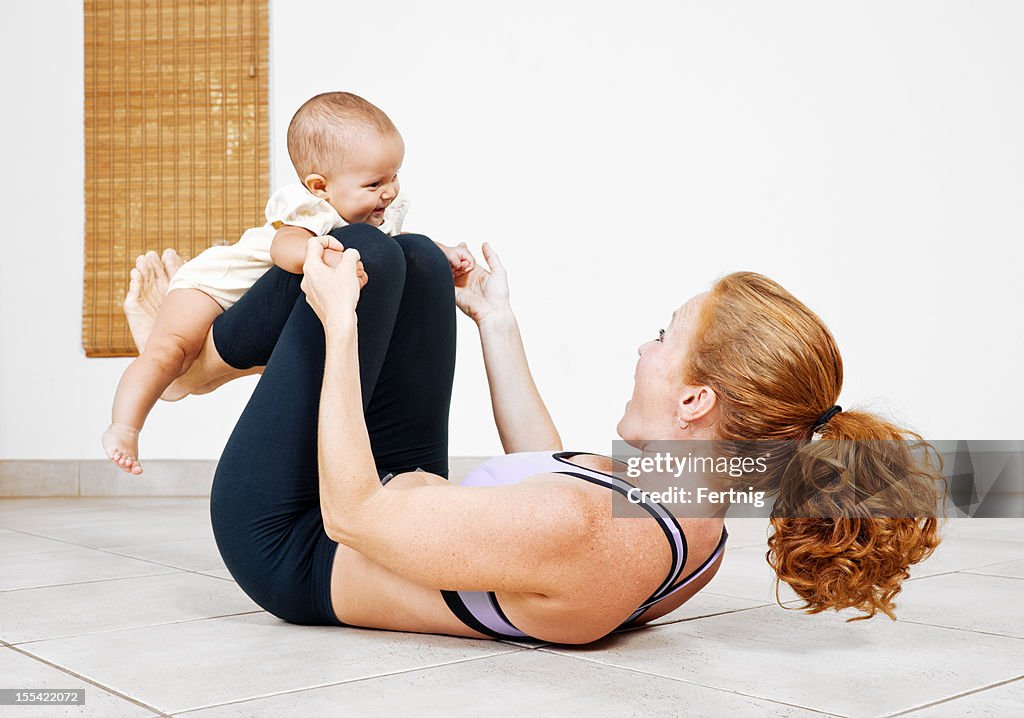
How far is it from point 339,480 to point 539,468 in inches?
9.7

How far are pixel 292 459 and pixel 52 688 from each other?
15.4 inches

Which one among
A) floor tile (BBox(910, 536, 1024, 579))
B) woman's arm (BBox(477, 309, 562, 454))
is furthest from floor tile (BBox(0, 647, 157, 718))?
floor tile (BBox(910, 536, 1024, 579))

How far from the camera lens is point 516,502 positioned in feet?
3.69

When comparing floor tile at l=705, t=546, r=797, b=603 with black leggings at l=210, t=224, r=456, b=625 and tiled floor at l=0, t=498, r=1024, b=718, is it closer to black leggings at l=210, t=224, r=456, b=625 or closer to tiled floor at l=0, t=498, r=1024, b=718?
tiled floor at l=0, t=498, r=1024, b=718

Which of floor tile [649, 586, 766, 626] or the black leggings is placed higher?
the black leggings

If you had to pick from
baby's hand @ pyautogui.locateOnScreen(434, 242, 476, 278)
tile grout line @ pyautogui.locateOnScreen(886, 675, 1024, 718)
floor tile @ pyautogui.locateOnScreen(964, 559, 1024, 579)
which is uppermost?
baby's hand @ pyautogui.locateOnScreen(434, 242, 476, 278)

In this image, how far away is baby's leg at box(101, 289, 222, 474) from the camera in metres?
1.66

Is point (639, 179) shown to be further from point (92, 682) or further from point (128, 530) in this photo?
point (92, 682)

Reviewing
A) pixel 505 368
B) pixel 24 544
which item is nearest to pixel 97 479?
pixel 24 544

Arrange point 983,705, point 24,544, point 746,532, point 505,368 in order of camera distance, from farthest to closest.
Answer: point 746,532 < point 24,544 < point 505,368 < point 983,705

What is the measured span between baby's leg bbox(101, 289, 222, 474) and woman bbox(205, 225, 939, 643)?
0.31 m

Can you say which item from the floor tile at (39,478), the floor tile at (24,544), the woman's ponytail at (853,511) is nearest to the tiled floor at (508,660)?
the woman's ponytail at (853,511)

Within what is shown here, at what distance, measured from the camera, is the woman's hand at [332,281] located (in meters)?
1.23

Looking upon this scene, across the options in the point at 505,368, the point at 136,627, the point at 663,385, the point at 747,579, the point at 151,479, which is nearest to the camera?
the point at 663,385
